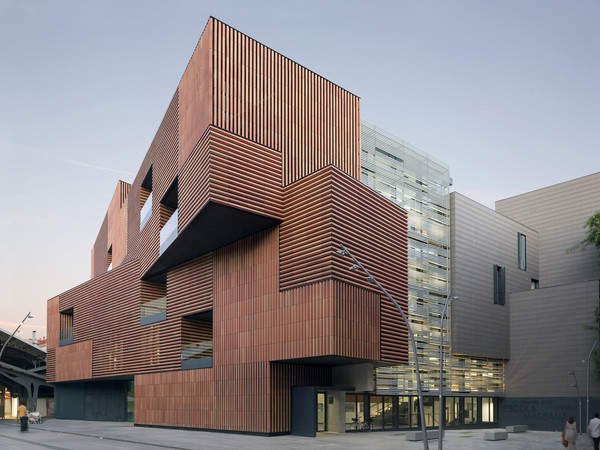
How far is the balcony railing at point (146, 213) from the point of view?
137ft

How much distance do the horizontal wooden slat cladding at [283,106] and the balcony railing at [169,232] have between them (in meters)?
6.59

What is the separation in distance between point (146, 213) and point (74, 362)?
567 inches

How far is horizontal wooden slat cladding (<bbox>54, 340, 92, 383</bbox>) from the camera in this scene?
1809 inches

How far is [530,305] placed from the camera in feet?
163

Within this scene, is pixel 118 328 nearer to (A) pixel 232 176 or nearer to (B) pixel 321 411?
(B) pixel 321 411

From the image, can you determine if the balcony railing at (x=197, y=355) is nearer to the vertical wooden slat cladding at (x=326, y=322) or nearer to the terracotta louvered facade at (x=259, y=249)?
the terracotta louvered facade at (x=259, y=249)

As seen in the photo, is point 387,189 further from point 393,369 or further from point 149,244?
point 149,244

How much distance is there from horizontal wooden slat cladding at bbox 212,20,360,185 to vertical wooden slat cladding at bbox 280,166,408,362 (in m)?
3.06

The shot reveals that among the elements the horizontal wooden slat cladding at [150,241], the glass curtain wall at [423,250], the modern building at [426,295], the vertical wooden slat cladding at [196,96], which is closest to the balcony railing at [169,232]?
the horizontal wooden slat cladding at [150,241]

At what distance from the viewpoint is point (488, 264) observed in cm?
4941

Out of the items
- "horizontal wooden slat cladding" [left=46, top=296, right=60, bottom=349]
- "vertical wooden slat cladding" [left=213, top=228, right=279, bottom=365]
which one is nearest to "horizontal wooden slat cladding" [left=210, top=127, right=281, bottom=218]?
"vertical wooden slat cladding" [left=213, top=228, right=279, bottom=365]

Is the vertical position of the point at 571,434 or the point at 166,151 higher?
the point at 166,151

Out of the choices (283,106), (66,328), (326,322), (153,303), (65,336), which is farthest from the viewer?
(66,328)

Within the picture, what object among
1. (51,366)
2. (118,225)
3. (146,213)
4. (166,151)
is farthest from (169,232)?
(51,366)
